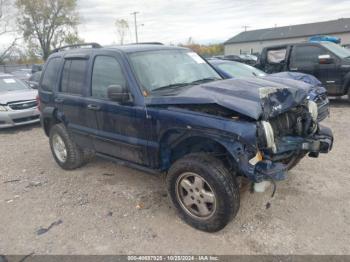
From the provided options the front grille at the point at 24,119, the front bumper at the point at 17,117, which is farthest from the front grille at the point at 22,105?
the front grille at the point at 24,119

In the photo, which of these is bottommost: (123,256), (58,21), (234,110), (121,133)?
(123,256)

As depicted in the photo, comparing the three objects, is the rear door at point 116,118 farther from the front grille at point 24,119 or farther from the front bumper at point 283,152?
the front grille at point 24,119

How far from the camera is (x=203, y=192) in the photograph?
3068mm

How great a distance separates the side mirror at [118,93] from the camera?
332 cm

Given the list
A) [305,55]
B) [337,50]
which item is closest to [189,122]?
[305,55]

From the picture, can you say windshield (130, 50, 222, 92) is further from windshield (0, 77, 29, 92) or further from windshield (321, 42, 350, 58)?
windshield (0, 77, 29, 92)

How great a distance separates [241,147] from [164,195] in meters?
1.60

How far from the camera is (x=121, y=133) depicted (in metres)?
3.75

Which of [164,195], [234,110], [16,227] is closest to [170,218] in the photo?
[164,195]

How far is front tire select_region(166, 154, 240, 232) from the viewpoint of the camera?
287 cm

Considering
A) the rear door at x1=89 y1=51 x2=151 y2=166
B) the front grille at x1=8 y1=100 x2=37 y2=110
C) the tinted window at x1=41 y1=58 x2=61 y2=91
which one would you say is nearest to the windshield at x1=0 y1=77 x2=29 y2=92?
the front grille at x1=8 y1=100 x2=37 y2=110

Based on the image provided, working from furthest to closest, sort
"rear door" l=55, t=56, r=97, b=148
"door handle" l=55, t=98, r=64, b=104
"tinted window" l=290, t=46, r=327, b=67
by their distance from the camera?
"tinted window" l=290, t=46, r=327, b=67
"door handle" l=55, t=98, r=64, b=104
"rear door" l=55, t=56, r=97, b=148

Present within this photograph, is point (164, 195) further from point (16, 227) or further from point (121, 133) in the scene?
point (16, 227)

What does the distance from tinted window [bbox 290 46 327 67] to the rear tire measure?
697 centimetres
